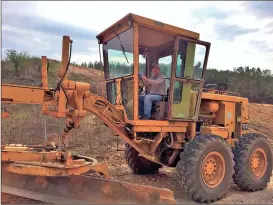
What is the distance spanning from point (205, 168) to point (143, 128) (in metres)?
1.33

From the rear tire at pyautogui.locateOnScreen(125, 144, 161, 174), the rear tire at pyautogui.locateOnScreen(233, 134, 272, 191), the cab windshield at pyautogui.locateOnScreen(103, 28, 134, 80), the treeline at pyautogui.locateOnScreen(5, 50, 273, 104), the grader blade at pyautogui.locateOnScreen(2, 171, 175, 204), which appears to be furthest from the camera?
the treeline at pyautogui.locateOnScreen(5, 50, 273, 104)

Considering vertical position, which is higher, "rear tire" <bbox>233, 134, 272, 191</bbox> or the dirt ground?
"rear tire" <bbox>233, 134, 272, 191</bbox>

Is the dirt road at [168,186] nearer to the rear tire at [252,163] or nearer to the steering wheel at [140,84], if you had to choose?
the rear tire at [252,163]

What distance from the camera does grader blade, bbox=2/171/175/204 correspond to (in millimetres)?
4531

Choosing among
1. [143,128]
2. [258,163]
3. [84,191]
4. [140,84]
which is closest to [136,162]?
[143,128]

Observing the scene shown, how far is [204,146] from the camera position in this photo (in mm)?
5488

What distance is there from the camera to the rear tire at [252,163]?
6.22 metres

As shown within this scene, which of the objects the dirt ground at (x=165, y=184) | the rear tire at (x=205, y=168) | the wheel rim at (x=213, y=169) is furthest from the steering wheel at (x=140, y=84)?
the dirt ground at (x=165, y=184)

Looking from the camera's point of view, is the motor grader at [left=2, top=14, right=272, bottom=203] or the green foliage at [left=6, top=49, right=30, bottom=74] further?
the green foliage at [left=6, top=49, right=30, bottom=74]

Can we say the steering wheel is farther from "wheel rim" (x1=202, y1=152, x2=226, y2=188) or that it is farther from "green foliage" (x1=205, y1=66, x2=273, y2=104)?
"green foliage" (x1=205, y1=66, x2=273, y2=104)

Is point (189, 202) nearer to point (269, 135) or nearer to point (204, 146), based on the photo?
point (204, 146)

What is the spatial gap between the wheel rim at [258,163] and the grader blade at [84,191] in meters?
2.72

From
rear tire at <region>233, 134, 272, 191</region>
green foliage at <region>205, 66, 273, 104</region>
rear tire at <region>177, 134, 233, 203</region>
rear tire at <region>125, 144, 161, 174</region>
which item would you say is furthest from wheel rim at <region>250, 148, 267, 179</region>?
green foliage at <region>205, 66, 273, 104</region>

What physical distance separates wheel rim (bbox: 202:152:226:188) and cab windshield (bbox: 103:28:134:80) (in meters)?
2.14
